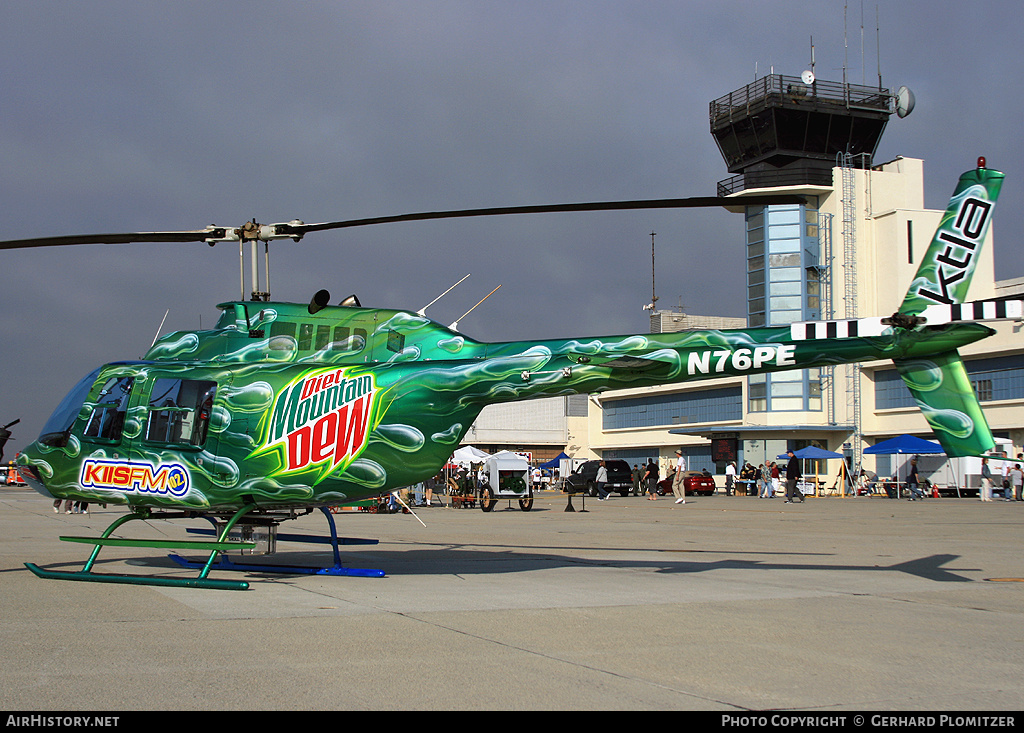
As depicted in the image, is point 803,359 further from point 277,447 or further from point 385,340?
point 277,447

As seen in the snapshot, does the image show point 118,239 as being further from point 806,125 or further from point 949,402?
point 806,125

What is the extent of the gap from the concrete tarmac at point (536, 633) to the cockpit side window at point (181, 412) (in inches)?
73.9

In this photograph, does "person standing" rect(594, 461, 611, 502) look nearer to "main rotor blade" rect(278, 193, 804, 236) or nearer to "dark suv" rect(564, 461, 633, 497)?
"dark suv" rect(564, 461, 633, 497)

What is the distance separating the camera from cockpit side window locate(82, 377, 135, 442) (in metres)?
11.9

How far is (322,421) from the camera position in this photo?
Answer: 1155cm

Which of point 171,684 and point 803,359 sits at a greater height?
point 803,359

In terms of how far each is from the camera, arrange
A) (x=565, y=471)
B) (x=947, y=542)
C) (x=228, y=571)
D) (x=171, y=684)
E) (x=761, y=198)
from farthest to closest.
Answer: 1. (x=565, y=471)
2. (x=947, y=542)
3. (x=228, y=571)
4. (x=761, y=198)
5. (x=171, y=684)

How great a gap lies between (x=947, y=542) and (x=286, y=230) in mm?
13548

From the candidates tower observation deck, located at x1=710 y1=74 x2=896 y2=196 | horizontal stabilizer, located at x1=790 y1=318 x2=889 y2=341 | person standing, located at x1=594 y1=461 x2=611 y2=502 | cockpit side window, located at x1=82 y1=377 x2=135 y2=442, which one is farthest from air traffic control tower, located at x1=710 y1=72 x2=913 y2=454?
cockpit side window, located at x1=82 y1=377 x2=135 y2=442

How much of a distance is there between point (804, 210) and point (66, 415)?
50.9 m

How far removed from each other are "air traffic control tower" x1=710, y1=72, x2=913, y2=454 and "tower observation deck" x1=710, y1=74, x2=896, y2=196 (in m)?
0.06

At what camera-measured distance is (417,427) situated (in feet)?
37.9
